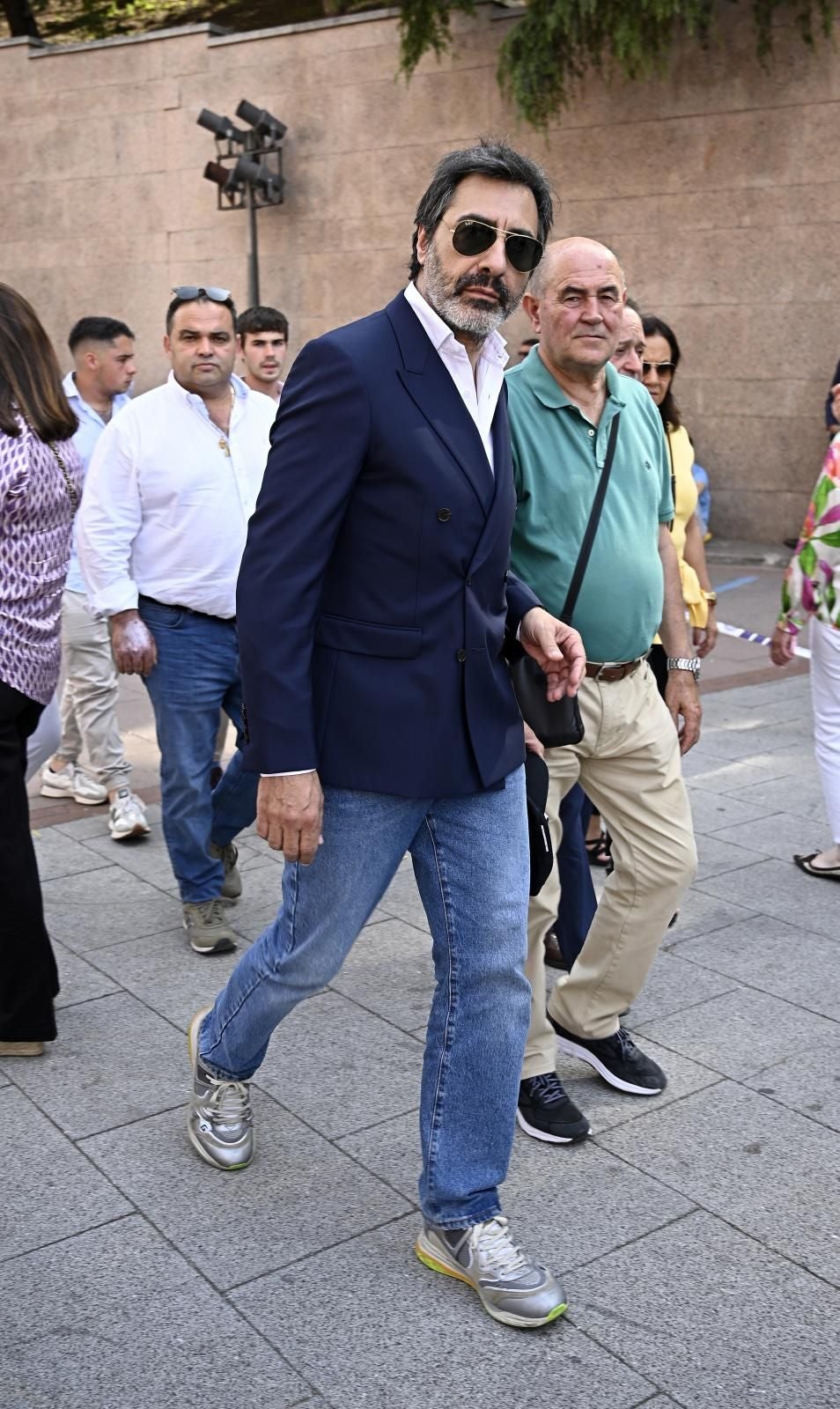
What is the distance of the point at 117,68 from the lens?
1719cm

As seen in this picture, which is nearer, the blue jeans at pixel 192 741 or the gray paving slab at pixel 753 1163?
the gray paving slab at pixel 753 1163

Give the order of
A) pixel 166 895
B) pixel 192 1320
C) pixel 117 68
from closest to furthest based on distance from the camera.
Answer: pixel 192 1320
pixel 166 895
pixel 117 68

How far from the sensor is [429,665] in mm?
2547

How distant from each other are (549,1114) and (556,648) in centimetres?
122

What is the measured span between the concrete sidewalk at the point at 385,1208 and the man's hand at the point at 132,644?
34.8 inches

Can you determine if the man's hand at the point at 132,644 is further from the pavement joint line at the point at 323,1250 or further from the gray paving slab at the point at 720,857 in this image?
the gray paving slab at the point at 720,857

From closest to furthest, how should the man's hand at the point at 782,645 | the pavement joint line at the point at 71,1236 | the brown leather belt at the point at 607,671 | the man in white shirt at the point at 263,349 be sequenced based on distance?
the pavement joint line at the point at 71,1236 < the brown leather belt at the point at 607,671 < the man's hand at the point at 782,645 < the man in white shirt at the point at 263,349

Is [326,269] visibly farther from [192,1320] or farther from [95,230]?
[192,1320]

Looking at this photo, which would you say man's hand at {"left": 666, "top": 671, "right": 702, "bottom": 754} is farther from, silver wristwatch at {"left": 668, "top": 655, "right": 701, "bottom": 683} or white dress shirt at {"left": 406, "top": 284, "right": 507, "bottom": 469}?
white dress shirt at {"left": 406, "top": 284, "right": 507, "bottom": 469}

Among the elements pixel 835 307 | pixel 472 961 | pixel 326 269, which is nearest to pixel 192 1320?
pixel 472 961

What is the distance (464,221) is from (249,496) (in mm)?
2146

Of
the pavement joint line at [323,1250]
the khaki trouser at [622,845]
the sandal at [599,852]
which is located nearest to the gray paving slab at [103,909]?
the sandal at [599,852]

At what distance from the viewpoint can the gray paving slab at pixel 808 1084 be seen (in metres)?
3.43

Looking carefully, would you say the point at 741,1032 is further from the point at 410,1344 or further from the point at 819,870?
the point at 410,1344
